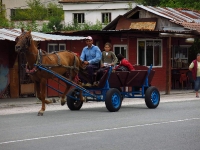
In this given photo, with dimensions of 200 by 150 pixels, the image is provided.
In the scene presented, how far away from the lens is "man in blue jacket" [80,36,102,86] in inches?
777

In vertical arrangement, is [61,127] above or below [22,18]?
below

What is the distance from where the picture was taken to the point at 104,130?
14.8 metres

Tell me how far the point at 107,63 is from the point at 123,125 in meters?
4.61

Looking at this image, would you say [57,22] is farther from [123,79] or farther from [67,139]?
[67,139]

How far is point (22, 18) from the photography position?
7719cm

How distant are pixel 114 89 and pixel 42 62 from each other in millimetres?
2253

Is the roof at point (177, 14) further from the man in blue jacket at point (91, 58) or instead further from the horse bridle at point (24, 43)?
the horse bridle at point (24, 43)

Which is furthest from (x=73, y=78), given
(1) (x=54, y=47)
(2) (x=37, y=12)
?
(2) (x=37, y=12)

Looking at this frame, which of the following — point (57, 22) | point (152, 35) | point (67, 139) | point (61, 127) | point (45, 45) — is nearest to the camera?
point (67, 139)

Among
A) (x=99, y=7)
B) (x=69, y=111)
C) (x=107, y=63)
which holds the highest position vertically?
(x=99, y=7)

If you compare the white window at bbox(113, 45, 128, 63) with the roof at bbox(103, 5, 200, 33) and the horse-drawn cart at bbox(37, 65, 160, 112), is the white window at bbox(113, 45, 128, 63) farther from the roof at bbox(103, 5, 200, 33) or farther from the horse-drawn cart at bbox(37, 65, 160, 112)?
the horse-drawn cart at bbox(37, 65, 160, 112)

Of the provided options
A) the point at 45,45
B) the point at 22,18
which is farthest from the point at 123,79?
the point at 22,18

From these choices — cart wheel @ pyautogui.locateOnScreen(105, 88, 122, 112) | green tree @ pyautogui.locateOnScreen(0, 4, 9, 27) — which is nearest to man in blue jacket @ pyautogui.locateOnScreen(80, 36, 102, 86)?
cart wheel @ pyautogui.locateOnScreen(105, 88, 122, 112)

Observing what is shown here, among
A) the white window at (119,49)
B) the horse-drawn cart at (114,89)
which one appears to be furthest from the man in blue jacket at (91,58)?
the white window at (119,49)
